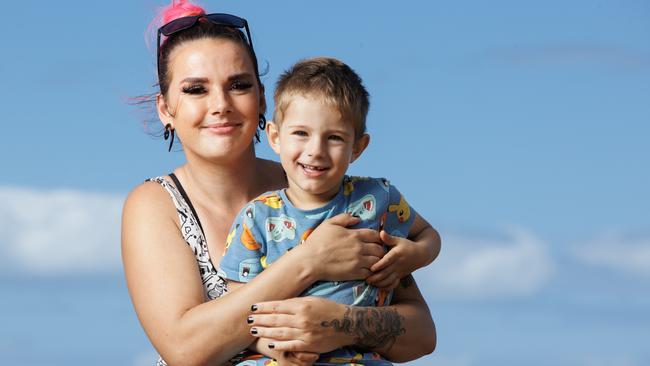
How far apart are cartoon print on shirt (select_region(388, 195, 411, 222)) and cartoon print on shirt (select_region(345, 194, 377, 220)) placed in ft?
0.40

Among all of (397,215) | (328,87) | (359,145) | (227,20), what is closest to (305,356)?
(397,215)

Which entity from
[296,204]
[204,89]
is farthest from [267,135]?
[204,89]

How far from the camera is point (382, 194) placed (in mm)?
5355

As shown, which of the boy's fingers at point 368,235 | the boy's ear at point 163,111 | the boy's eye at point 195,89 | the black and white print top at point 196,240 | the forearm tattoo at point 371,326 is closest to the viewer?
the forearm tattoo at point 371,326

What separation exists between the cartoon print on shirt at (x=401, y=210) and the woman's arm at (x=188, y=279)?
0.23 m

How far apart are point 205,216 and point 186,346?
Answer: 73cm

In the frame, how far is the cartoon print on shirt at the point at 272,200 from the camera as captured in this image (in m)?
5.18

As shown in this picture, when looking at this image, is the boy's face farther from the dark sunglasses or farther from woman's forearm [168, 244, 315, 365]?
the dark sunglasses

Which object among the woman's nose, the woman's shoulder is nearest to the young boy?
the woman's nose

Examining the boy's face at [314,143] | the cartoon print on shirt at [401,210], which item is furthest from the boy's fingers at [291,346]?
the cartoon print on shirt at [401,210]

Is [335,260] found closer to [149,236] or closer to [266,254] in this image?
[266,254]

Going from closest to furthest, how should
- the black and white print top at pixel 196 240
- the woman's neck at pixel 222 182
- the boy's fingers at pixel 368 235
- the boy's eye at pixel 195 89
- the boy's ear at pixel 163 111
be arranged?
the boy's fingers at pixel 368 235, the black and white print top at pixel 196 240, the boy's eye at pixel 195 89, the woman's neck at pixel 222 182, the boy's ear at pixel 163 111

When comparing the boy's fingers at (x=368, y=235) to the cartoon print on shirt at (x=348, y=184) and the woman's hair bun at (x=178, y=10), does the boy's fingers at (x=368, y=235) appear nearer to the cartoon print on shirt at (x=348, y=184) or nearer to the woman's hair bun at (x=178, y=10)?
the cartoon print on shirt at (x=348, y=184)

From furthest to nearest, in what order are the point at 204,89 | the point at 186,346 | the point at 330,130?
the point at 204,89 → the point at 186,346 → the point at 330,130
